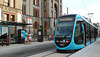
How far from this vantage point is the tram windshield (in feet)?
37.5

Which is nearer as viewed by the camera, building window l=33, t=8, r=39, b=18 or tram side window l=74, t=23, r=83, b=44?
tram side window l=74, t=23, r=83, b=44

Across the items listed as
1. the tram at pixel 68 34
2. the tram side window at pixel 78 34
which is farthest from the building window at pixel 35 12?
the tram side window at pixel 78 34

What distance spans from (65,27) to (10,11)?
18.0 metres

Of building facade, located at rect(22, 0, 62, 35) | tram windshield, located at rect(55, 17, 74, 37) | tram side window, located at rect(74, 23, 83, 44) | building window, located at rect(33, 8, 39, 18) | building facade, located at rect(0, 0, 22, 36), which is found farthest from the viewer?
building window, located at rect(33, 8, 39, 18)

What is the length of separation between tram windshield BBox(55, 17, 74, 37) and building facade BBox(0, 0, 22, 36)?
641 inches

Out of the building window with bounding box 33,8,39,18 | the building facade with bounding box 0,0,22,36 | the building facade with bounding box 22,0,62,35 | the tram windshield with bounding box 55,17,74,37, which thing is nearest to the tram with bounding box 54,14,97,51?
the tram windshield with bounding box 55,17,74,37

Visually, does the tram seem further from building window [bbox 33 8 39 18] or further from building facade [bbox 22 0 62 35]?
building window [bbox 33 8 39 18]

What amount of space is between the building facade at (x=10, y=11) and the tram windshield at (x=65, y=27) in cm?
1628

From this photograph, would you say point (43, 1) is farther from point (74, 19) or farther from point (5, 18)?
point (74, 19)

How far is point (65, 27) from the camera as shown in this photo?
38.4 ft

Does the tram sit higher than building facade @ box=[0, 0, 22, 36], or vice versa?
building facade @ box=[0, 0, 22, 36]

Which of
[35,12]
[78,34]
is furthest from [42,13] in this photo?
[78,34]

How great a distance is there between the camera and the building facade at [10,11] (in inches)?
1002

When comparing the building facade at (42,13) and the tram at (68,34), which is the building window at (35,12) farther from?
the tram at (68,34)
